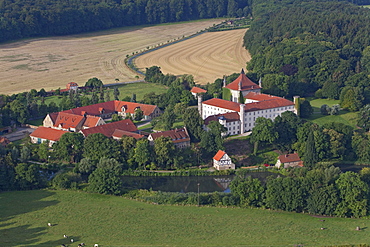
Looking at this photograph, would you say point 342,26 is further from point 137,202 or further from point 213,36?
point 137,202

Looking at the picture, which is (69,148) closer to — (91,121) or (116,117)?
(91,121)

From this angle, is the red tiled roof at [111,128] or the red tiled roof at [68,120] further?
the red tiled roof at [68,120]

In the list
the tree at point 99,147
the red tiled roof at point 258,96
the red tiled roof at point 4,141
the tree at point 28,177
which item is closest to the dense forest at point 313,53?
the red tiled roof at point 258,96

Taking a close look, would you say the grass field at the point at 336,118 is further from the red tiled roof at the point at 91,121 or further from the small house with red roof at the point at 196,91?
the red tiled roof at the point at 91,121

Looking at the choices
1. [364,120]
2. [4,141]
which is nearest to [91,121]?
[4,141]

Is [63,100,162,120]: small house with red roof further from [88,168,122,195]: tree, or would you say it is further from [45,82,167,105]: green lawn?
[88,168,122,195]: tree

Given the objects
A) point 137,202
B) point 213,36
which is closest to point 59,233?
point 137,202
